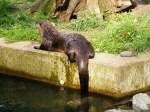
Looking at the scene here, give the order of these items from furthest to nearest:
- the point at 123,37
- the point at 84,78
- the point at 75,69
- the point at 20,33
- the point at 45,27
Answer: the point at 20,33 < the point at 45,27 < the point at 123,37 < the point at 75,69 < the point at 84,78

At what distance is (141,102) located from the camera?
1006cm

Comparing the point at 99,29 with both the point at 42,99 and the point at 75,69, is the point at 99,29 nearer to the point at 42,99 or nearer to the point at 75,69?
the point at 75,69

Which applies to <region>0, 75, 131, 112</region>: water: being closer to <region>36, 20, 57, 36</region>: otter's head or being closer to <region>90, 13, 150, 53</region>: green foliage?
<region>36, 20, 57, 36</region>: otter's head

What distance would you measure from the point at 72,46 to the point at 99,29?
237 cm

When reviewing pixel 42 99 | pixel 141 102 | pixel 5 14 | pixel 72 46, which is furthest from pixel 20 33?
pixel 141 102

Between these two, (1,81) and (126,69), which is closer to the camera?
(126,69)

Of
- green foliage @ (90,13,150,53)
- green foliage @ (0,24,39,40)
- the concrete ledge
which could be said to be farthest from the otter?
green foliage @ (0,24,39,40)

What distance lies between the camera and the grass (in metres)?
11.8

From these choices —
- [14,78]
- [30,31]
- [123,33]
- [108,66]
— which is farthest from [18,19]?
[108,66]

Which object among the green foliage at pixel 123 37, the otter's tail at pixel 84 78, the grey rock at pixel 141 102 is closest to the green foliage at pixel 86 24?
the green foliage at pixel 123 37

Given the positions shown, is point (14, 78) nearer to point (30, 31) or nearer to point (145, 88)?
point (30, 31)

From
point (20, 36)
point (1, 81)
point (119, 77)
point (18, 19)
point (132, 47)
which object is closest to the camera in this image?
point (119, 77)

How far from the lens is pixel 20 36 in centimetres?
1333

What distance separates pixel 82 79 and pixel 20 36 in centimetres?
297
